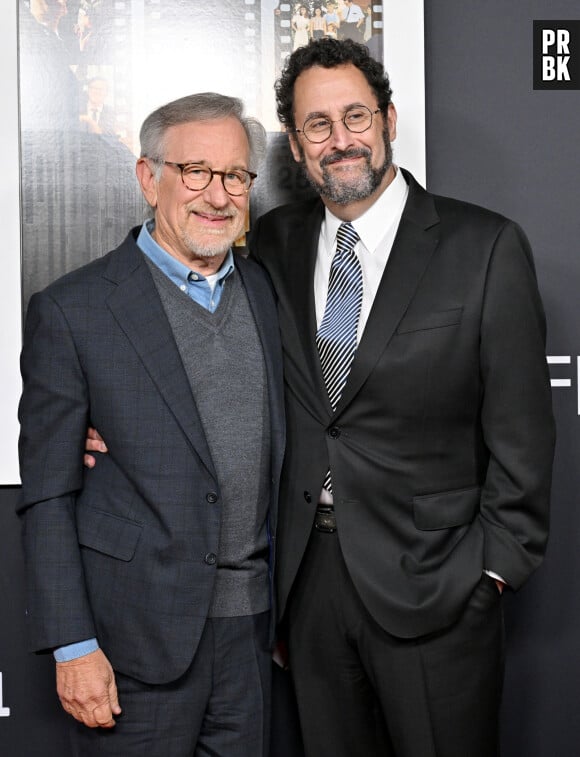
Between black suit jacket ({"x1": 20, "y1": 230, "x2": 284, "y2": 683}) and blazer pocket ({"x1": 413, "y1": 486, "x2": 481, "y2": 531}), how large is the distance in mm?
418

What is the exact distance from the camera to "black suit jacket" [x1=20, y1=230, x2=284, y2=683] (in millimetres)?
1652

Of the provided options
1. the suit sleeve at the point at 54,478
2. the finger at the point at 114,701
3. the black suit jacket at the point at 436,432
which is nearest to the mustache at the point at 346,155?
the black suit jacket at the point at 436,432

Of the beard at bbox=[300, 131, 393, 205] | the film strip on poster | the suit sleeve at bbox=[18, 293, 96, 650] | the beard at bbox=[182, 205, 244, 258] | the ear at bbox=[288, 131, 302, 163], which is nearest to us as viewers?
the suit sleeve at bbox=[18, 293, 96, 650]

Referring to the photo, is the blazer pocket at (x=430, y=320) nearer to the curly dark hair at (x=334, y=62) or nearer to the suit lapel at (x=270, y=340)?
the suit lapel at (x=270, y=340)

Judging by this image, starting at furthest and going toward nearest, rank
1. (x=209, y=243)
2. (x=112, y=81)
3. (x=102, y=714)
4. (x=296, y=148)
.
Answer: (x=112, y=81) → (x=296, y=148) → (x=209, y=243) → (x=102, y=714)

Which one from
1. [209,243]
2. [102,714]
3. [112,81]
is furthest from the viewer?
[112,81]

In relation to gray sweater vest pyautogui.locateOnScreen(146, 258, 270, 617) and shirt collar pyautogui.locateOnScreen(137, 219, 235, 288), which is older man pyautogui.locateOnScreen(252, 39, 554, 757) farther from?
shirt collar pyautogui.locateOnScreen(137, 219, 235, 288)

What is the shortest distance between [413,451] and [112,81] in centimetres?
125

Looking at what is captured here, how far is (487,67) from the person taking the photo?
234 centimetres

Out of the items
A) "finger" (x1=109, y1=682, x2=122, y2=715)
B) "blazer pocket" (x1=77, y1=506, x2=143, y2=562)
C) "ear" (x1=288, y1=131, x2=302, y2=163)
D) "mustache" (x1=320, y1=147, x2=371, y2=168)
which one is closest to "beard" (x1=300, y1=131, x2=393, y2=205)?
"mustache" (x1=320, y1=147, x2=371, y2=168)

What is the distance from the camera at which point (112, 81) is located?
2287mm

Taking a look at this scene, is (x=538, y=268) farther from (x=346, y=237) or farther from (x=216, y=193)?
(x=216, y=193)

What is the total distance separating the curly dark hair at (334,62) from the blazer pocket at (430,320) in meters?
0.51

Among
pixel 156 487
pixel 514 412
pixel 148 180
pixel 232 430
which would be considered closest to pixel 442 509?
pixel 514 412
